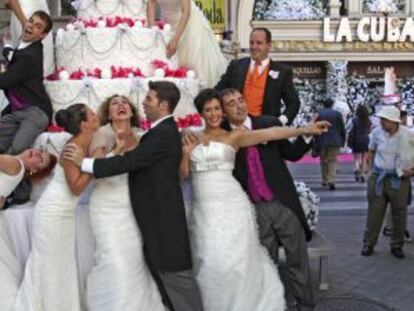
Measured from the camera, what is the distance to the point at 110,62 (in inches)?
213

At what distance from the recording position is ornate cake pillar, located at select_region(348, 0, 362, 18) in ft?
76.8

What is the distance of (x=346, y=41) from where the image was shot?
2327cm

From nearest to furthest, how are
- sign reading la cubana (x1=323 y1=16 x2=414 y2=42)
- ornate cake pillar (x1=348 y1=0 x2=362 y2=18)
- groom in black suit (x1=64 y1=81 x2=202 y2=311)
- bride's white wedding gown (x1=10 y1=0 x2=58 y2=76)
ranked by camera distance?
groom in black suit (x1=64 y1=81 x2=202 y2=311)
bride's white wedding gown (x1=10 y1=0 x2=58 y2=76)
sign reading la cubana (x1=323 y1=16 x2=414 y2=42)
ornate cake pillar (x1=348 y1=0 x2=362 y2=18)

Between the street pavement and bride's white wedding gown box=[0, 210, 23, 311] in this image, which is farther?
the street pavement

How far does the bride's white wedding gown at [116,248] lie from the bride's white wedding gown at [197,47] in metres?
2.19

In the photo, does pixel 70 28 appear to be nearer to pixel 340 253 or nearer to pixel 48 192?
pixel 48 192

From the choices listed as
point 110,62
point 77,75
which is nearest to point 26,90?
point 77,75

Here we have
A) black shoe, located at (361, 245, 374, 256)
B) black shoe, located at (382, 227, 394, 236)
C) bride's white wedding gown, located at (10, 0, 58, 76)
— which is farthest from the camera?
black shoe, located at (382, 227, 394, 236)

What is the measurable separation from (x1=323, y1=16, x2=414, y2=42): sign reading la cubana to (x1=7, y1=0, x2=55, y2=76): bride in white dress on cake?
18.6 m

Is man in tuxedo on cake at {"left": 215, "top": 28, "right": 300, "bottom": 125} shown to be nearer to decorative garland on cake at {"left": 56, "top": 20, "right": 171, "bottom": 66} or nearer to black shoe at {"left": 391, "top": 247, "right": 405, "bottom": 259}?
decorative garland on cake at {"left": 56, "top": 20, "right": 171, "bottom": 66}

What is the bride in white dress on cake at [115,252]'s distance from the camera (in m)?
4.00

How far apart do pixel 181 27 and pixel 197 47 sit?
13.1 inches

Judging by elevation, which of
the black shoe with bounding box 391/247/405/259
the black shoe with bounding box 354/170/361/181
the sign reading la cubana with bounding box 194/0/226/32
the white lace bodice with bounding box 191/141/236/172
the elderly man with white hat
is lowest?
the black shoe with bounding box 354/170/361/181

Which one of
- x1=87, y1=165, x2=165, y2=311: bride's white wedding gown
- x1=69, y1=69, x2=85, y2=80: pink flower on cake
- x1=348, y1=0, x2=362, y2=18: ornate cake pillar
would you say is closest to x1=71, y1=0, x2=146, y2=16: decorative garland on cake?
x1=69, y1=69, x2=85, y2=80: pink flower on cake
